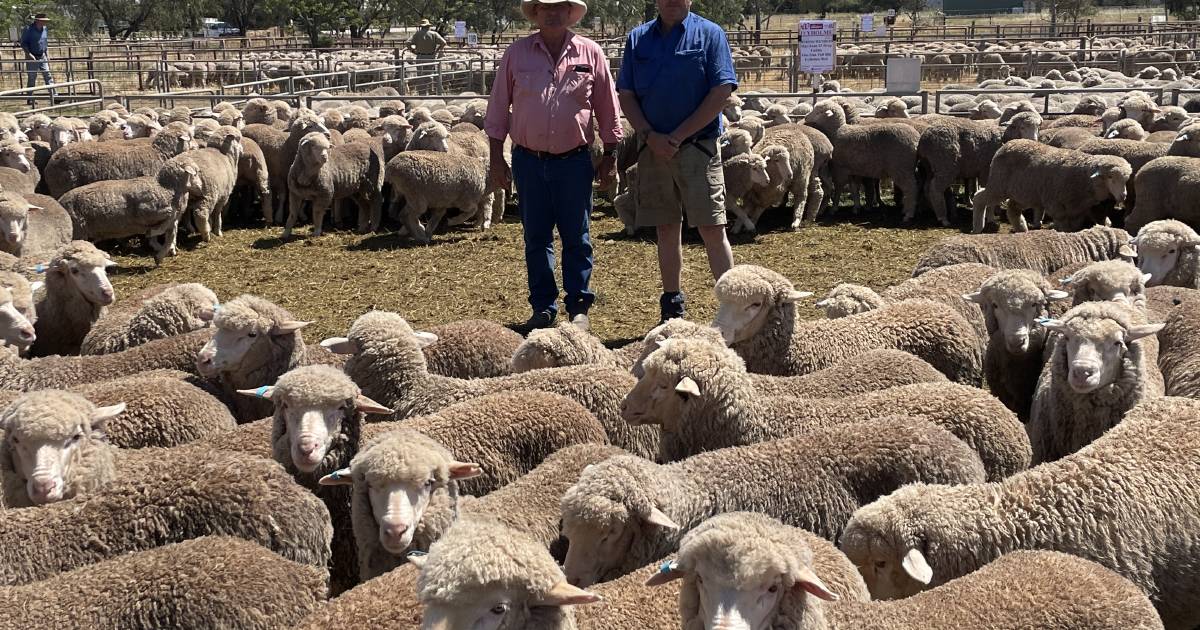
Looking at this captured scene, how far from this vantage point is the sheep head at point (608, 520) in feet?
11.7

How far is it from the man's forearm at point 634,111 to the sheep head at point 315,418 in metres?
3.05

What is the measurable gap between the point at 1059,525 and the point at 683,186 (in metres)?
3.71

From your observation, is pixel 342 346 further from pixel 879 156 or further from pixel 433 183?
pixel 879 156

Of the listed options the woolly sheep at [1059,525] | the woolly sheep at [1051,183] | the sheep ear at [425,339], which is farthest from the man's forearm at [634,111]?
the woolly sheep at [1051,183]

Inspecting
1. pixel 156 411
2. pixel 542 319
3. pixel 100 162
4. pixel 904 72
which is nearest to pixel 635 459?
pixel 156 411

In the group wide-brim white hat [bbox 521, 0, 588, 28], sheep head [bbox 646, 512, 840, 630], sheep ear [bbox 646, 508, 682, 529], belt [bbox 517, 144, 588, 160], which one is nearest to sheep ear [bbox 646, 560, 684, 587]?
sheep head [bbox 646, 512, 840, 630]

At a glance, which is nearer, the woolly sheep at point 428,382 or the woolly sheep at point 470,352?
the woolly sheep at point 428,382

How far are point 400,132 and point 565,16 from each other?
6819 millimetres

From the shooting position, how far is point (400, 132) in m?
13.3

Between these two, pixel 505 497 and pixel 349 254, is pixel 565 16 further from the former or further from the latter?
pixel 349 254

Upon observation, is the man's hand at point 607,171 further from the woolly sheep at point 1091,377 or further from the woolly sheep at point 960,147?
the woolly sheep at point 960,147

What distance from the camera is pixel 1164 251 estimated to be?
673 centimetres

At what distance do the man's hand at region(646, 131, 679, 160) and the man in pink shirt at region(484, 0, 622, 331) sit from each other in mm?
221

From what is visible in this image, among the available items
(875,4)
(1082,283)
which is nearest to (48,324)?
(1082,283)
